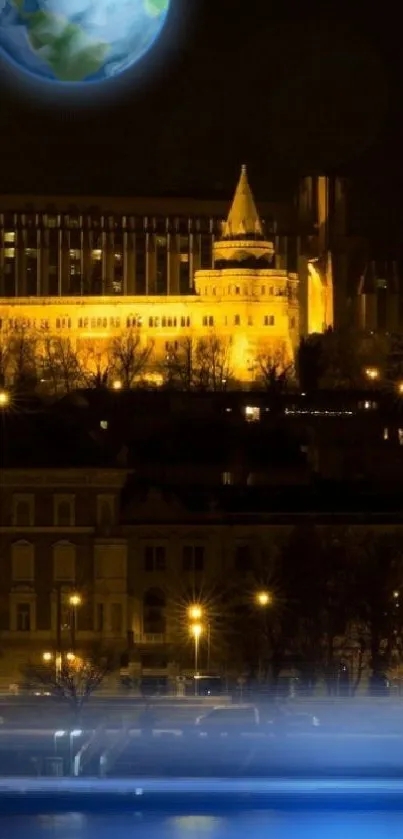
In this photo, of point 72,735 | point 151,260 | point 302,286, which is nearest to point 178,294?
point 151,260

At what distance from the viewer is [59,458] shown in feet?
122

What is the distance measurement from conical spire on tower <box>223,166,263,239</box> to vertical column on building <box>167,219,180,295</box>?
2.93m

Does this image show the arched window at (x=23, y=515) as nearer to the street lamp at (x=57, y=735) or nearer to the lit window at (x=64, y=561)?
the lit window at (x=64, y=561)

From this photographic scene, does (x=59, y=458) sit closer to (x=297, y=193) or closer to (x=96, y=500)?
(x=96, y=500)

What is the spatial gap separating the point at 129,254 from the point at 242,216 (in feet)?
21.8

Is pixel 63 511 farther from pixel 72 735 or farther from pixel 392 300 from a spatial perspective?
pixel 392 300

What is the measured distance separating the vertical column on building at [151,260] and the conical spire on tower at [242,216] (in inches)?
144

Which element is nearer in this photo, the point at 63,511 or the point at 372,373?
the point at 63,511

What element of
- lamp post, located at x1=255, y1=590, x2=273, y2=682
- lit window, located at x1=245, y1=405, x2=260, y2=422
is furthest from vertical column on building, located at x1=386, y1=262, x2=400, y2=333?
lamp post, located at x1=255, y1=590, x2=273, y2=682

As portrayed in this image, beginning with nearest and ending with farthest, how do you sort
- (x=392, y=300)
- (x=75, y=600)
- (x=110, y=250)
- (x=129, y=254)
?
(x=75, y=600)
(x=110, y=250)
(x=129, y=254)
(x=392, y=300)

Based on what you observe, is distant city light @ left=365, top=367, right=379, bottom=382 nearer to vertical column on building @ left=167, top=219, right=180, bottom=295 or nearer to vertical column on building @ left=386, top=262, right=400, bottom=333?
vertical column on building @ left=167, top=219, right=180, bottom=295

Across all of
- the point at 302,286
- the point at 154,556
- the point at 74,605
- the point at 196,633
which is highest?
the point at 302,286

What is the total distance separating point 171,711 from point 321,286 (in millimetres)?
90632

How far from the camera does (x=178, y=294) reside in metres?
106
